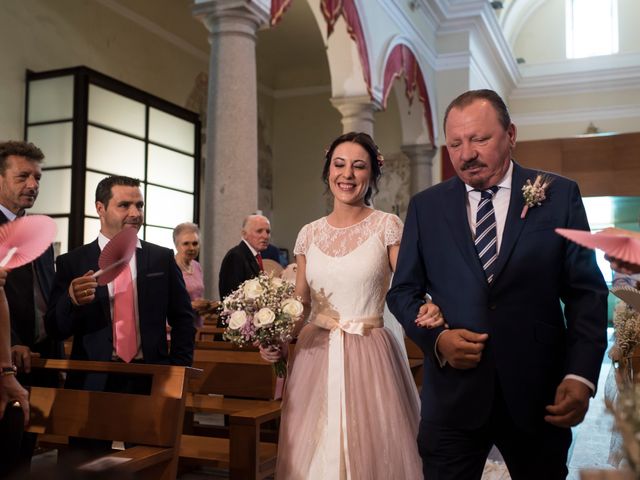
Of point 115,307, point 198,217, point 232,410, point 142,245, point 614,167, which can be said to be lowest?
point 232,410

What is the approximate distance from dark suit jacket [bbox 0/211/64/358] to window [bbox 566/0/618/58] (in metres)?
17.9

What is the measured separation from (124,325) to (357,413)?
109cm

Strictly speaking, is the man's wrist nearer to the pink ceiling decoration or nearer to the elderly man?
the elderly man

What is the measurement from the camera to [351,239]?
3.16 meters

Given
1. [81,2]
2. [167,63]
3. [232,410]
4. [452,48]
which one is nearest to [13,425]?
[232,410]

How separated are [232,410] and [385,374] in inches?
47.7

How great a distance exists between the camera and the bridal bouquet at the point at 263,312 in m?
2.90

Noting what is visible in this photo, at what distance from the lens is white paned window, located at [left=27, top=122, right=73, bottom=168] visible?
32.6ft

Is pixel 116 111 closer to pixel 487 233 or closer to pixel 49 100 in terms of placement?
pixel 49 100

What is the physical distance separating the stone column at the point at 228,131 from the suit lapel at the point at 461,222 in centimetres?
436

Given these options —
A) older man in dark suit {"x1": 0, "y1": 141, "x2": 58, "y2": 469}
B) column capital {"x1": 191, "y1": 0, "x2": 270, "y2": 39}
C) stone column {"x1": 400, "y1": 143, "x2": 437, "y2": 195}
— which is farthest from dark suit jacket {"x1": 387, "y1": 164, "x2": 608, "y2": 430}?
stone column {"x1": 400, "y1": 143, "x2": 437, "y2": 195}

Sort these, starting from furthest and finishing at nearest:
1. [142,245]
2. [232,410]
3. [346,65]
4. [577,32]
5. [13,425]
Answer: [577,32] < [346,65] < [232,410] < [142,245] < [13,425]

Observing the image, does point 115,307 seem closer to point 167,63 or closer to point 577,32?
point 167,63

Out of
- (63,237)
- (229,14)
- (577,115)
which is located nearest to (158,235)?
(63,237)
